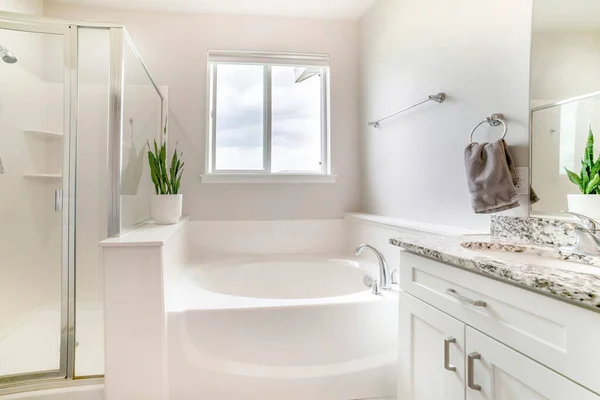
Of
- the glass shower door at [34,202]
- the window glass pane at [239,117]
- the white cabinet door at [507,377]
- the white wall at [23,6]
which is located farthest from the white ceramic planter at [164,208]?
the white cabinet door at [507,377]

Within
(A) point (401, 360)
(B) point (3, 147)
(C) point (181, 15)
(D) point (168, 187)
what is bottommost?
(A) point (401, 360)

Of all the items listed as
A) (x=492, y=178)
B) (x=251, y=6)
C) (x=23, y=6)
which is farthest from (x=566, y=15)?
(x=23, y=6)

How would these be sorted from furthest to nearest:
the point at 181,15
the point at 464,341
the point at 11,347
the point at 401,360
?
the point at 181,15
the point at 11,347
the point at 401,360
the point at 464,341

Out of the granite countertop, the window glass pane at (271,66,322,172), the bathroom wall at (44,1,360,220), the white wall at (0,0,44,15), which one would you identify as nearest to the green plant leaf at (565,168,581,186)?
the granite countertop

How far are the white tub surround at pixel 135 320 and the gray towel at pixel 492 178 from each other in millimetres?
1337

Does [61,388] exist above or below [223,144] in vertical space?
below

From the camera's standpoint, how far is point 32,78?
197 centimetres

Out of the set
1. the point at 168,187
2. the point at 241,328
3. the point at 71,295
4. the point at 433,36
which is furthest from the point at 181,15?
the point at 241,328

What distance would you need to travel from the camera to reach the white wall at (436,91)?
1312 mm

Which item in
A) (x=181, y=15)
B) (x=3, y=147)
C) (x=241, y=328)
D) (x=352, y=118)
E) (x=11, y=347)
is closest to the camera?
(x=241, y=328)

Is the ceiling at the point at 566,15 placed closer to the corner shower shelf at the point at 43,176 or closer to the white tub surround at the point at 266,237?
the white tub surround at the point at 266,237

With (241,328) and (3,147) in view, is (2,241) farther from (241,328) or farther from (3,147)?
(241,328)

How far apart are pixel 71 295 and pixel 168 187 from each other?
74 cm

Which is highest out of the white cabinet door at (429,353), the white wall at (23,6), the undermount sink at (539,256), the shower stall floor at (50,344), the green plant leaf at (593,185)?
the white wall at (23,6)
